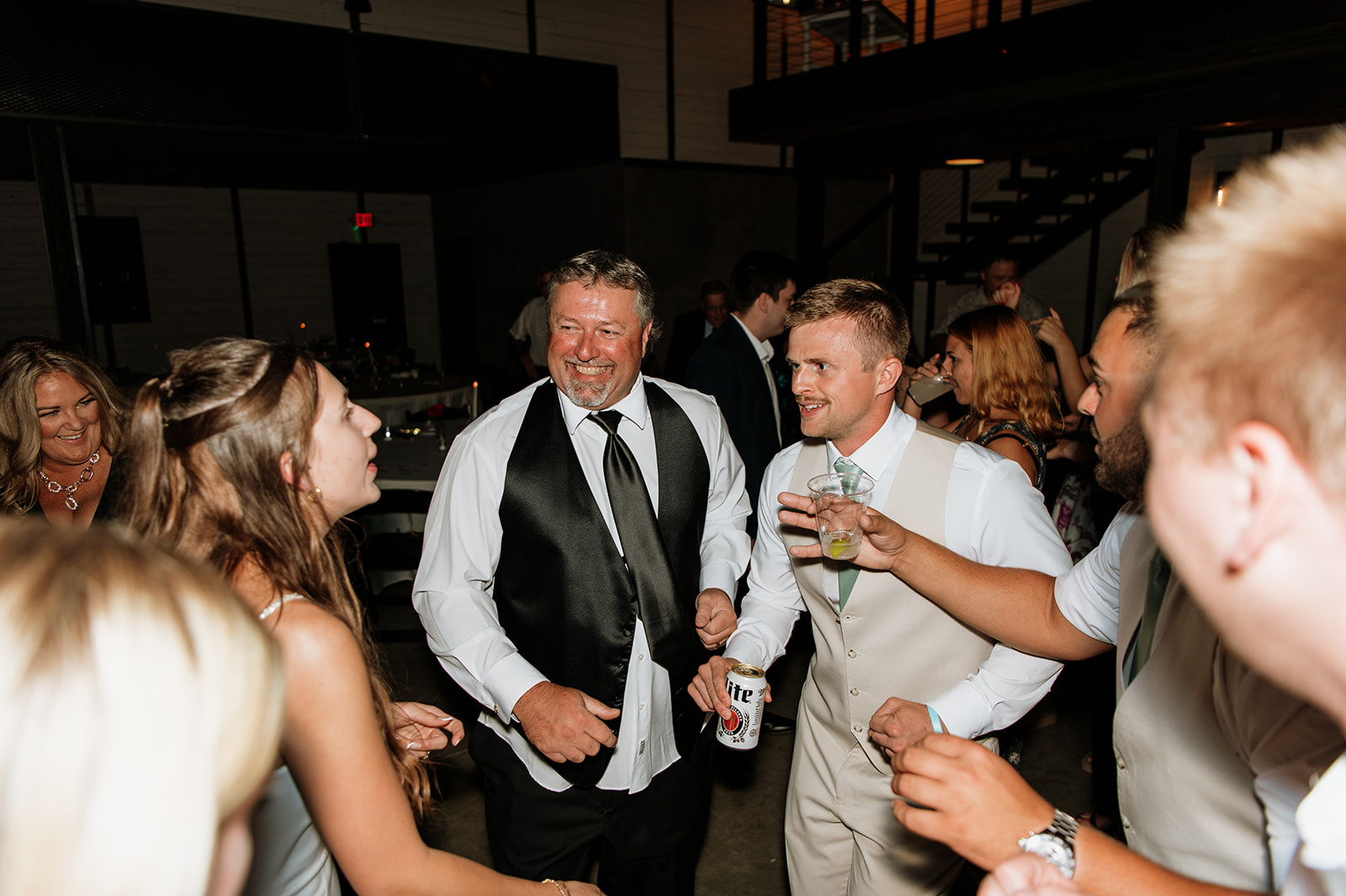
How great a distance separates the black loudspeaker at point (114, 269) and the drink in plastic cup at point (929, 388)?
383 inches

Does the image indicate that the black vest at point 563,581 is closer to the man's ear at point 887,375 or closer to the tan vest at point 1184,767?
the man's ear at point 887,375

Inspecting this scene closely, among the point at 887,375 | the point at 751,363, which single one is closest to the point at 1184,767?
the point at 887,375

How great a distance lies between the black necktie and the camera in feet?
6.22

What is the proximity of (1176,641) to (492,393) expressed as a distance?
822cm

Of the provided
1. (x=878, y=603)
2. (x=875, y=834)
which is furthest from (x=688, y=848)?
(x=878, y=603)

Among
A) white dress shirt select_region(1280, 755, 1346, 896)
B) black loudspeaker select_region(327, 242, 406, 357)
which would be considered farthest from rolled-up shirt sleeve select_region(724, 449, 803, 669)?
black loudspeaker select_region(327, 242, 406, 357)

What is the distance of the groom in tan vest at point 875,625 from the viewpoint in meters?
1.70

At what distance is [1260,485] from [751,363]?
335 centimetres

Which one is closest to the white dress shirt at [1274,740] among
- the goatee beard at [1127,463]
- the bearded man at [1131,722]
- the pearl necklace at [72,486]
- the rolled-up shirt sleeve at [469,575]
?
the bearded man at [1131,722]

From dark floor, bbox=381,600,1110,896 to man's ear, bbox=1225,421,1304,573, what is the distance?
2.44m

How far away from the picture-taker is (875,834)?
1.76 meters

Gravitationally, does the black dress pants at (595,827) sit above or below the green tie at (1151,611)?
below

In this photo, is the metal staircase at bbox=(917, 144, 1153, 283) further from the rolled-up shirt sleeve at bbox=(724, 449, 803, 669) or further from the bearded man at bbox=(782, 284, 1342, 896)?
the bearded man at bbox=(782, 284, 1342, 896)

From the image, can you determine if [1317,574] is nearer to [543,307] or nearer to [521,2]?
[543,307]
